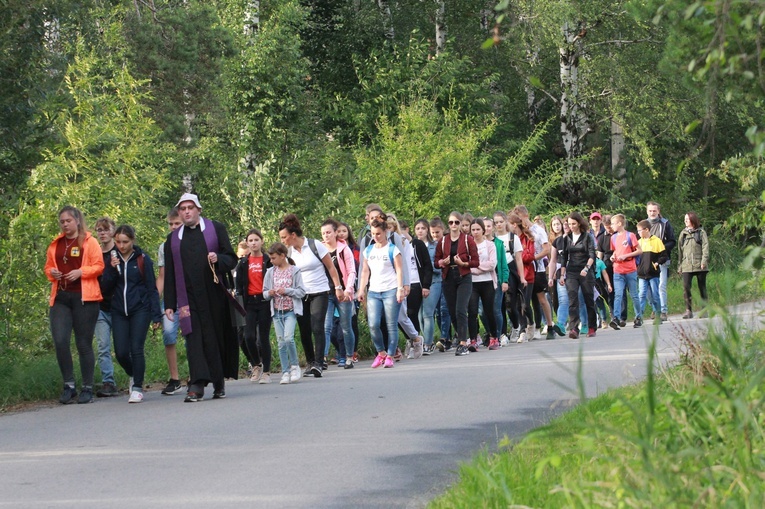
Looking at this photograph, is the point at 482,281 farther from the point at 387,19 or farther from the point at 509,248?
the point at 387,19

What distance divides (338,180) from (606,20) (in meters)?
11.6

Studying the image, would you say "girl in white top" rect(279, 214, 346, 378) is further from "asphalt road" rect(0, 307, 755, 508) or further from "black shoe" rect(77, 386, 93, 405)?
"black shoe" rect(77, 386, 93, 405)

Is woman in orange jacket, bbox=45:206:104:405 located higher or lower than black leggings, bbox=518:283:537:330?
higher

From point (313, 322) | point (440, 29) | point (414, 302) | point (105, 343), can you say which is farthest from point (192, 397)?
point (440, 29)

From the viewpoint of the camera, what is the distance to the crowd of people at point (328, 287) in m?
13.1

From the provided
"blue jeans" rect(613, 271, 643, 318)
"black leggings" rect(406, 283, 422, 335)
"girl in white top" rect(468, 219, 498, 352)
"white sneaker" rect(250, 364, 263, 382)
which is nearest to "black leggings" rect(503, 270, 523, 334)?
"girl in white top" rect(468, 219, 498, 352)

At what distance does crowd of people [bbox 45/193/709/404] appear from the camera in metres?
13.1

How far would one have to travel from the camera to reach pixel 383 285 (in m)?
17.0

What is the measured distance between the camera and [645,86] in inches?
1380

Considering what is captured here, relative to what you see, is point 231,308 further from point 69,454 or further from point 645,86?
point 645,86

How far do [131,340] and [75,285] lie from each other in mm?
796

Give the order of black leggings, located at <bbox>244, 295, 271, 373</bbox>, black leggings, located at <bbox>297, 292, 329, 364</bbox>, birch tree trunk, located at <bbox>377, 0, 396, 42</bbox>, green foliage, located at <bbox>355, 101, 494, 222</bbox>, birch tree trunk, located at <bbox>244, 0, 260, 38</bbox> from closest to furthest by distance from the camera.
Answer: black leggings, located at <bbox>244, 295, 271, 373</bbox>, black leggings, located at <bbox>297, 292, 329, 364</bbox>, green foliage, located at <bbox>355, 101, 494, 222</bbox>, birch tree trunk, located at <bbox>244, 0, 260, 38</bbox>, birch tree trunk, located at <bbox>377, 0, 396, 42</bbox>

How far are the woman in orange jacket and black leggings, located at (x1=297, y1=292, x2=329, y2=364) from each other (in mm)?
2840

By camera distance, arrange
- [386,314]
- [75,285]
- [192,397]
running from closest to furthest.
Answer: [192,397] → [75,285] → [386,314]
